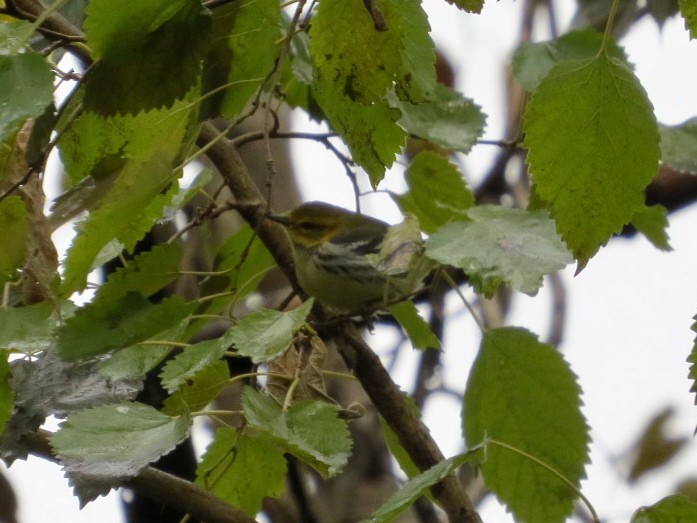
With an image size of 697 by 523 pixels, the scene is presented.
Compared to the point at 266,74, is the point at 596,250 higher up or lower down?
lower down

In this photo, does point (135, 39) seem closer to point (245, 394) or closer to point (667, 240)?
A: point (245, 394)

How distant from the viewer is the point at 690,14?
1.85 ft

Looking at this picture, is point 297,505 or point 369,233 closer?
point 369,233

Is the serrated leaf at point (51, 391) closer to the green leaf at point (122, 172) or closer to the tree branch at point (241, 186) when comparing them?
the green leaf at point (122, 172)

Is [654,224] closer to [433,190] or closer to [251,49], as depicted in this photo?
[433,190]

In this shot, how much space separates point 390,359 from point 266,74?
1.76m

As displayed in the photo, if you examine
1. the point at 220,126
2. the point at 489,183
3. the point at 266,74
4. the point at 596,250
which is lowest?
the point at 596,250

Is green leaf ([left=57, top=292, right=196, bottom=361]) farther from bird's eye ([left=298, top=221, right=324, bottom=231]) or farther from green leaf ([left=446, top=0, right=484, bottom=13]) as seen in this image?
bird's eye ([left=298, top=221, right=324, bottom=231])

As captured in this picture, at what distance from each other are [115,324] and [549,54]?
2.18 ft

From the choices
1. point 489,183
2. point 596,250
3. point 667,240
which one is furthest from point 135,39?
point 489,183

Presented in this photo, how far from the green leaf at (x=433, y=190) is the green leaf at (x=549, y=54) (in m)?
0.14

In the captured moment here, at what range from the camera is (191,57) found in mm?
677

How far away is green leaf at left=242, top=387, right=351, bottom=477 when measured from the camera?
2.50 feet

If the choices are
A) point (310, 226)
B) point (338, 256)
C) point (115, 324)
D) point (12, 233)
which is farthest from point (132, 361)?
point (310, 226)
